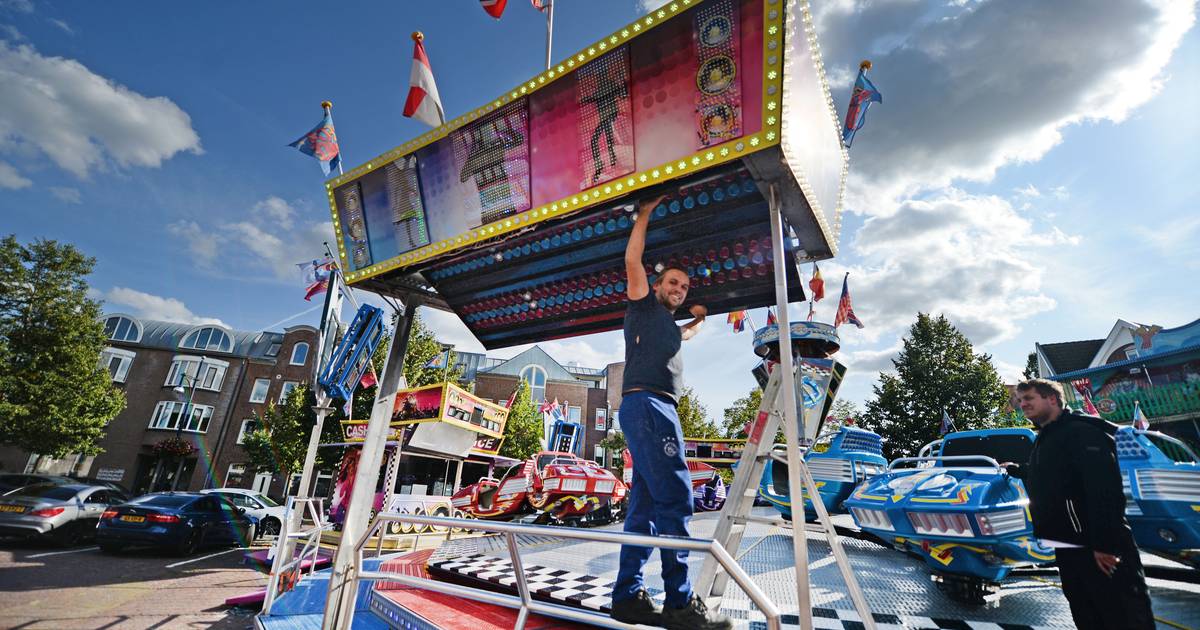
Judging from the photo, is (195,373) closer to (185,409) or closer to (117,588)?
(185,409)

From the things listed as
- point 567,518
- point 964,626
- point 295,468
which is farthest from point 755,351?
point 295,468

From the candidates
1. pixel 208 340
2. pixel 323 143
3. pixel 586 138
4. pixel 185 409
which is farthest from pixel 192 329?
pixel 586 138

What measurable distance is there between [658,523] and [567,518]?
32.2ft

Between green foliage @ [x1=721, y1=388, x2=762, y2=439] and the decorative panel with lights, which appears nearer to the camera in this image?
the decorative panel with lights

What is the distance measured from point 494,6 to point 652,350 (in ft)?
14.9

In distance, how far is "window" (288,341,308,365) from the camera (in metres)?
29.2

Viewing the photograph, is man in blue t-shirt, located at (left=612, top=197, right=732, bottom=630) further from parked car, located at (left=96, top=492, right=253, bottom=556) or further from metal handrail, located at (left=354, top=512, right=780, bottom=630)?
parked car, located at (left=96, top=492, right=253, bottom=556)

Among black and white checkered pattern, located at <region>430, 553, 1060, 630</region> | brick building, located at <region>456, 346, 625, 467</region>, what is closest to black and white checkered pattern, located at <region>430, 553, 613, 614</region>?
black and white checkered pattern, located at <region>430, 553, 1060, 630</region>

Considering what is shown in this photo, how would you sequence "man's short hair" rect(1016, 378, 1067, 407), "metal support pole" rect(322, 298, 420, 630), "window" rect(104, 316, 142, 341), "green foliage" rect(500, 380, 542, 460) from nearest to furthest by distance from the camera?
→ "man's short hair" rect(1016, 378, 1067, 407) < "metal support pole" rect(322, 298, 420, 630) < "green foliage" rect(500, 380, 542, 460) < "window" rect(104, 316, 142, 341)

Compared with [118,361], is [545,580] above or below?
below

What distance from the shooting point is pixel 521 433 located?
88.2 feet

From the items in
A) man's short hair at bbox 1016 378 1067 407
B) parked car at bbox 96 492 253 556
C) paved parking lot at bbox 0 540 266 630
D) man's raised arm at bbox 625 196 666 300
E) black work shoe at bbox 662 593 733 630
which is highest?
man's raised arm at bbox 625 196 666 300

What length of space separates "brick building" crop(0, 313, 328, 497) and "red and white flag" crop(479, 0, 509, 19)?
27229 mm

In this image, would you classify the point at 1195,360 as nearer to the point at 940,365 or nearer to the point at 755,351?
the point at 940,365
